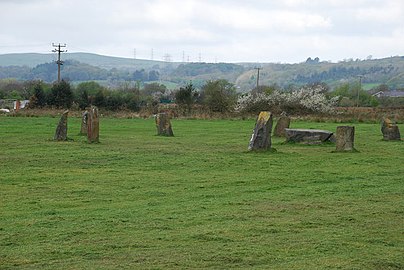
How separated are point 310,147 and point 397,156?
3746mm

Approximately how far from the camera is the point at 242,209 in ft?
36.5

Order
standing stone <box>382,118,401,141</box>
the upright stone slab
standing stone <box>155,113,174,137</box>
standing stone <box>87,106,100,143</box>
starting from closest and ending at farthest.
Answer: the upright stone slab → standing stone <box>87,106,100,143</box> → standing stone <box>382,118,401,141</box> → standing stone <box>155,113,174,137</box>

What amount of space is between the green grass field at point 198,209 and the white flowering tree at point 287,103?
32.2m

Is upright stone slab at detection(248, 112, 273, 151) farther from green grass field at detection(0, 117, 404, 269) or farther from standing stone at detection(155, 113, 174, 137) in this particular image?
standing stone at detection(155, 113, 174, 137)

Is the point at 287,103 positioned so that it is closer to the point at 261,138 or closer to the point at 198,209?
the point at 261,138

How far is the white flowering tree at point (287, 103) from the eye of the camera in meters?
52.8

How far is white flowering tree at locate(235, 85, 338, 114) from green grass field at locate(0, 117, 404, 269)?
106 ft

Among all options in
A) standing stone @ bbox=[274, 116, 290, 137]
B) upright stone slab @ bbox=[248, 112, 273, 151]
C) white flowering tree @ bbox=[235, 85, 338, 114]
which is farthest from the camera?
white flowering tree @ bbox=[235, 85, 338, 114]

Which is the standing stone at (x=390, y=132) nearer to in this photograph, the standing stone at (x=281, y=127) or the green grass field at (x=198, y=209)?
the standing stone at (x=281, y=127)

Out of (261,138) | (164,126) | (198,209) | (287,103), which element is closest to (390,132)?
(261,138)

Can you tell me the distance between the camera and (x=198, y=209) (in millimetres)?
11070

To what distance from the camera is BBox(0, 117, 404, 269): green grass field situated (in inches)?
315

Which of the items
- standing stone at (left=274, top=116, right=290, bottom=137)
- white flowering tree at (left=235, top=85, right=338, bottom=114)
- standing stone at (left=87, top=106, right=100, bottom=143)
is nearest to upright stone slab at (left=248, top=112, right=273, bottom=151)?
standing stone at (left=87, top=106, right=100, bottom=143)

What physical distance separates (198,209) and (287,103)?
140 feet
